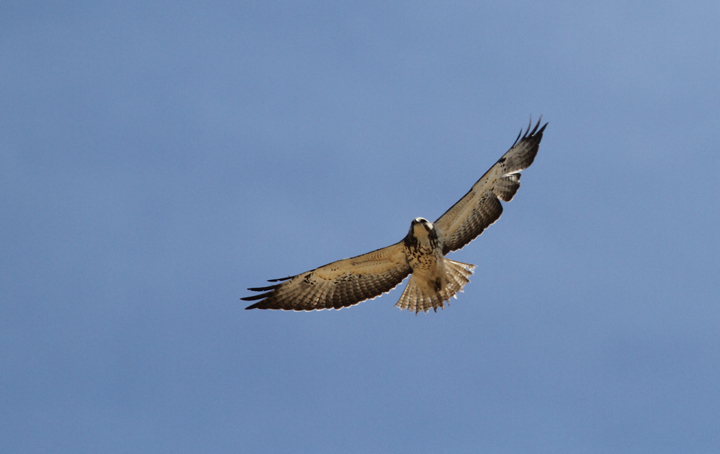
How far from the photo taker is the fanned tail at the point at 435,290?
39.0ft

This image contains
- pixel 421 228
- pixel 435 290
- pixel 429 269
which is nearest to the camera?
pixel 421 228

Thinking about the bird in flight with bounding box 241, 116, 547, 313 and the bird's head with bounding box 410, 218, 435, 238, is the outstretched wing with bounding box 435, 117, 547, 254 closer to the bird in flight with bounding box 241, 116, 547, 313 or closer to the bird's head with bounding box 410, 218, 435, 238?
the bird in flight with bounding box 241, 116, 547, 313

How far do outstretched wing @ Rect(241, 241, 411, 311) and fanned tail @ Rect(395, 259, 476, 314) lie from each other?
1.32 ft

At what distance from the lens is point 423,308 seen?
12.2 meters

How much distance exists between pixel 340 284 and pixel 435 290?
5.22 feet

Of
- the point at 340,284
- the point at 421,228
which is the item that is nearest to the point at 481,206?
the point at 421,228

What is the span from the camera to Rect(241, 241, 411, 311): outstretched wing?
38.7ft

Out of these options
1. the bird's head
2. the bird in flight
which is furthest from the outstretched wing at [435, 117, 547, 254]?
the bird's head

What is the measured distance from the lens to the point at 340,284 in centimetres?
1196

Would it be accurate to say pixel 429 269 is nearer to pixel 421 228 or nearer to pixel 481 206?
pixel 421 228

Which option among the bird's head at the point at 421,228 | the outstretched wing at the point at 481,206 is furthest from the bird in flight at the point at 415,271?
the bird's head at the point at 421,228

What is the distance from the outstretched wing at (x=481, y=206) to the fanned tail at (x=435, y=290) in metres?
0.35

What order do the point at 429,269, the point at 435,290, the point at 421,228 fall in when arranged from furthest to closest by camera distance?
the point at 435,290 < the point at 429,269 < the point at 421,228

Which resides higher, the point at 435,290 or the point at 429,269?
the point at 429,269
